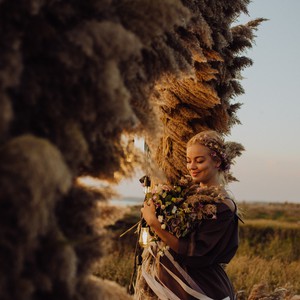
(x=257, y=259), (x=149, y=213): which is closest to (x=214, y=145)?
(x=149, y=213)

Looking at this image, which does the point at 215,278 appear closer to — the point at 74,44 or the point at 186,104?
the point at 186,104

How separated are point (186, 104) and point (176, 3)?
7.19ft

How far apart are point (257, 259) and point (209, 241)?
723 centimetres

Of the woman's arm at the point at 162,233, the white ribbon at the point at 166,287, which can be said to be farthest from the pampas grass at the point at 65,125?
the white ribbon at the point at 166,287

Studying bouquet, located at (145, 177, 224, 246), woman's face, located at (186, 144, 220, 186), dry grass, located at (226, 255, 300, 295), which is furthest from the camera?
dry grass, located at (226, 255, 300, 295)

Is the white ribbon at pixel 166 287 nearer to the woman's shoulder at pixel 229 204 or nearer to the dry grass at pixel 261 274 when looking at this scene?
Answer: the woman's shoulder at pixel 229 204

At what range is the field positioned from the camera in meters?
7.75

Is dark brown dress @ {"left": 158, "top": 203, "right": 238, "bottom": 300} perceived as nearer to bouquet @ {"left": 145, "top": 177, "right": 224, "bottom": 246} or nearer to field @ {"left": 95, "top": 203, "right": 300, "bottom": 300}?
bouquet @ {"left": 145, "top": 177, "right": 224, "bottom": 246}

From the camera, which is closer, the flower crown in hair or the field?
the flower crown in hair

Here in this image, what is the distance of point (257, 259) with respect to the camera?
984cm

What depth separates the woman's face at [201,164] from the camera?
3.31 m

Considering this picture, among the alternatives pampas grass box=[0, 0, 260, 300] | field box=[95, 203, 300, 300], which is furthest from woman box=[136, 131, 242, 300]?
pampas grass box=[0, 0, 260, 300]

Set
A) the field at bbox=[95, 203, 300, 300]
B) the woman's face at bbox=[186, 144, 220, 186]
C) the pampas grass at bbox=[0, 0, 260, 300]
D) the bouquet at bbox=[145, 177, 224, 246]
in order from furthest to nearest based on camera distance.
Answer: the field at bbox=[95, 203, 300, 300] → the woman's face at bbox=[186, 144, 220, 186] → the bouquet at bbox=[145, 177, 224, 246] → the pampas grass at bbox=[0, 0, 260, 300]

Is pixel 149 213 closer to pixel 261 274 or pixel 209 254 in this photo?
pixel 209 254
